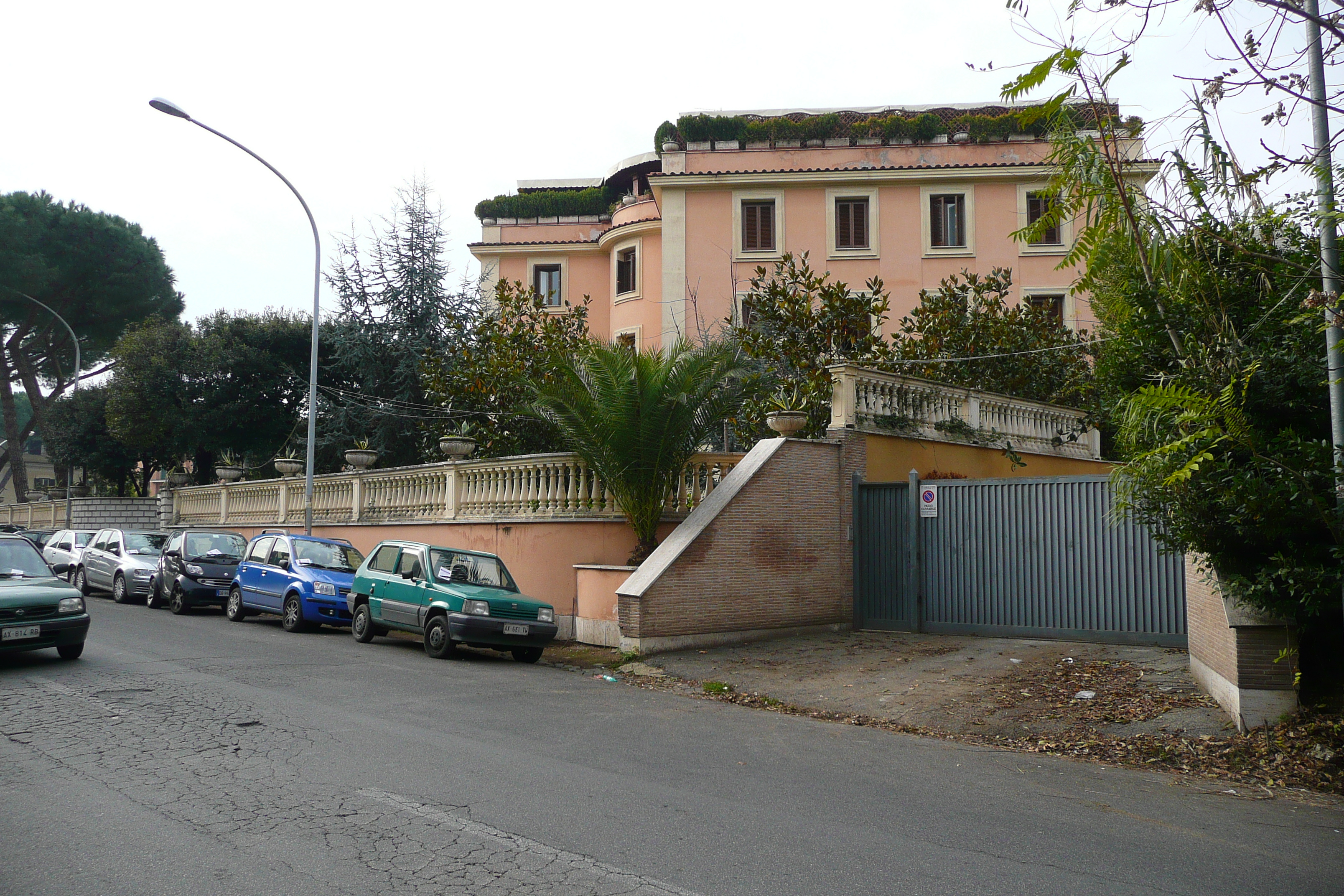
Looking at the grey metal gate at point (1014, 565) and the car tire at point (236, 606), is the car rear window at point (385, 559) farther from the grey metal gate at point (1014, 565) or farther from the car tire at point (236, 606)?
the grey metal gate at point (1014, 565)

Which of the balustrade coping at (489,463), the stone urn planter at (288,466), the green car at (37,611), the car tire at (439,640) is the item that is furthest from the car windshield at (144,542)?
the car tire at (439,640)

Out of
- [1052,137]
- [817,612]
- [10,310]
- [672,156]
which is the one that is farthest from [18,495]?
[1052,137]

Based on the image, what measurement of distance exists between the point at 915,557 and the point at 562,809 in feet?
31.4

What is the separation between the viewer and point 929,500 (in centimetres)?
1446

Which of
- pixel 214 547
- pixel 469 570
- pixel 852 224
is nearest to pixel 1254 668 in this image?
pixel 469 570

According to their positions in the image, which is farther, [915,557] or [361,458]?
[361,458]

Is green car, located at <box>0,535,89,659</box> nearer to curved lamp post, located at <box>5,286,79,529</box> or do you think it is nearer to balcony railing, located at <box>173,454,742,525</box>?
balcony railing, located at <box>173,454,742,525</box>

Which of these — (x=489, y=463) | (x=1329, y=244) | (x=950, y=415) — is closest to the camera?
(x=1329, y=244)

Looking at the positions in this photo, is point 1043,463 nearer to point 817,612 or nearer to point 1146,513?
point 817,612

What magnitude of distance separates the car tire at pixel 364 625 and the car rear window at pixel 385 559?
0.64 metres

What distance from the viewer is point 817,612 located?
1493 cm

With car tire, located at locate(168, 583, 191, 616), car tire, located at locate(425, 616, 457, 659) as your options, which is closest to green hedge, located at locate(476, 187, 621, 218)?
car tire, located at locate(168, 583, 191, 616)

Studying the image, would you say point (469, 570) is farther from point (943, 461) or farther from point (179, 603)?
point (179, 603)

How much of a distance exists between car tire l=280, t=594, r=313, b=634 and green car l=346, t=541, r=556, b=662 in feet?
4.53
